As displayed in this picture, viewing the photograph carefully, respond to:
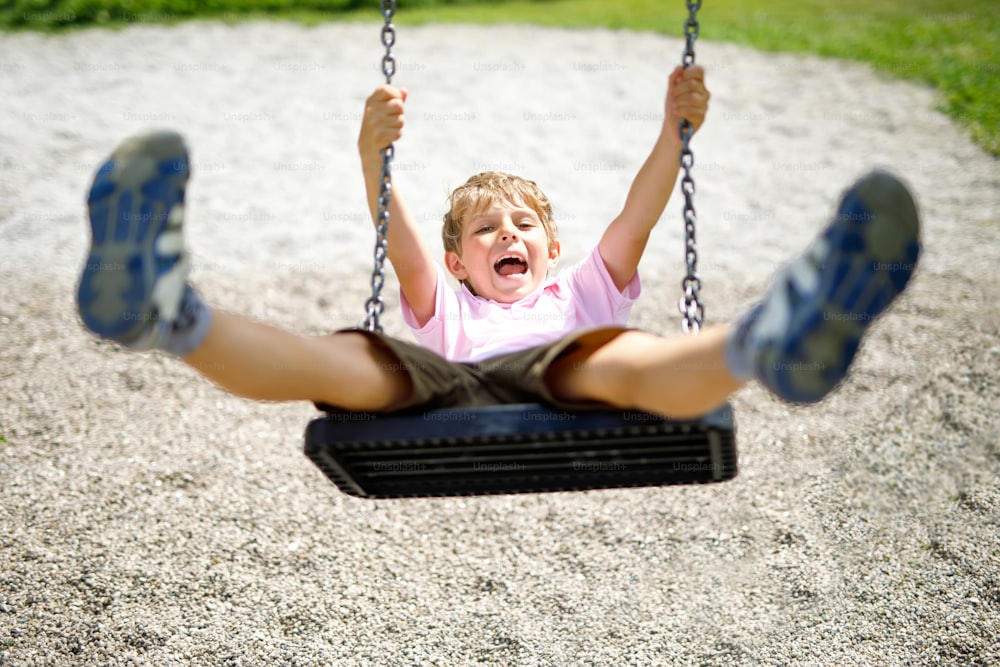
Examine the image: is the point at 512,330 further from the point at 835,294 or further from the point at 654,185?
the point at 835,294

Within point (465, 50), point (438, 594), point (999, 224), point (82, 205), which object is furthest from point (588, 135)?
point (438, 594)

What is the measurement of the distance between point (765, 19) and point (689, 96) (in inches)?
306

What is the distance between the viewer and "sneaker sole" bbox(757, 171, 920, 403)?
1.50m

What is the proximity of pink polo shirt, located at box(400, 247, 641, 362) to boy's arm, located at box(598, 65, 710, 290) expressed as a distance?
4 centimetres

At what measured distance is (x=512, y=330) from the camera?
2457 millimetres

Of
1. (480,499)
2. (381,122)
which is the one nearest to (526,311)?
(381,122)

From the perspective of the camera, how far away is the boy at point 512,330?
1551 mm

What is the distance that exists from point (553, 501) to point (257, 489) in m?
1.10

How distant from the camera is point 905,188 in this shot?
163 centimetres

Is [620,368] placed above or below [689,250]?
below

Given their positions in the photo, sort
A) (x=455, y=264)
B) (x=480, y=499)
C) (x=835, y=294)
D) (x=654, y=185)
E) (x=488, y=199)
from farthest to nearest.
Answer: (x=480, y=499) < (x=455, y=264) < (x=488, y=199) < (x=654, y=185) < (x=835, y=294)

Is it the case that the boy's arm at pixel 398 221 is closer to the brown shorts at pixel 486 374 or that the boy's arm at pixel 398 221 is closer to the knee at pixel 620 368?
the brown shorts at pixel 486 374

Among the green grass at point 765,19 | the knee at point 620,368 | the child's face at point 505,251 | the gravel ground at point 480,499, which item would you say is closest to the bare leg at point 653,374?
the knee at point 620,368

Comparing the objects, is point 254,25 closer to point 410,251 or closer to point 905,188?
point 410,251
